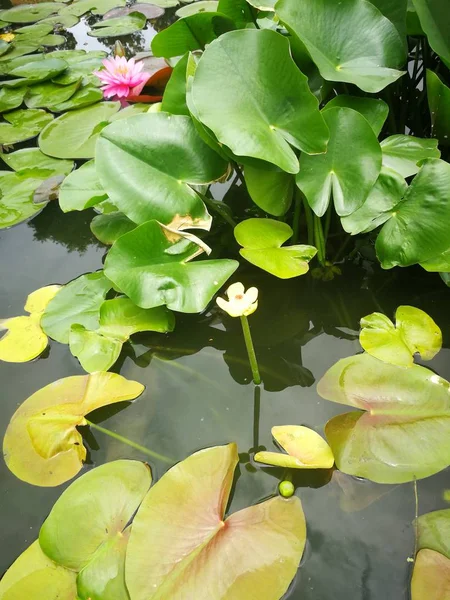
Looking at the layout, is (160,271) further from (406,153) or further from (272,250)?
(406,153)

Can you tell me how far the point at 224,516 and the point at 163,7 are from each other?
3.43m

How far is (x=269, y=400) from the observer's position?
103 centimetres

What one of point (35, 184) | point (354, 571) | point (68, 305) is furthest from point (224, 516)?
point (35, 184)

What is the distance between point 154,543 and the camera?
0.78 meters

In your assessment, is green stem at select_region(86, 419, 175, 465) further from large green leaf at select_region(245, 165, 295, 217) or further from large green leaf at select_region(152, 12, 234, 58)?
large green leaf at select_region(152, 12, 234, 58)

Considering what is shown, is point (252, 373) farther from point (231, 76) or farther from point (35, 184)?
point (35, 184)

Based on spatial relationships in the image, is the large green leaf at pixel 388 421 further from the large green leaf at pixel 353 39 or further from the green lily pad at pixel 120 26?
the green lily pad at pixel 120 26

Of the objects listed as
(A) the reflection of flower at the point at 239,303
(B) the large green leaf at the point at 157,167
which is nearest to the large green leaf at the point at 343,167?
(B) the large green leaf at the point at 157,167

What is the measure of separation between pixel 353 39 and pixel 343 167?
0.36 meters

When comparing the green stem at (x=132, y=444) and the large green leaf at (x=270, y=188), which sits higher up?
the large green leaf at (x=270, y=188)

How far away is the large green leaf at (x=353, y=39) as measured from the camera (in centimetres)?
108

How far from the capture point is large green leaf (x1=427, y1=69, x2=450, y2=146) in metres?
1.10

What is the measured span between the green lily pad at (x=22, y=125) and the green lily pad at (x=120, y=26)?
107cm

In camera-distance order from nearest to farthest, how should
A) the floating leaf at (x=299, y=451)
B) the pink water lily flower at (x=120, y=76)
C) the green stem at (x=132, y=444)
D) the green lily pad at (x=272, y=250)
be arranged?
the floating leaf at (x=299, y=451) → the green stem at (x=132, y=444) → the green lily pad at (x=272, y=250) → the pink water lily flower at (x=120, y=76)
